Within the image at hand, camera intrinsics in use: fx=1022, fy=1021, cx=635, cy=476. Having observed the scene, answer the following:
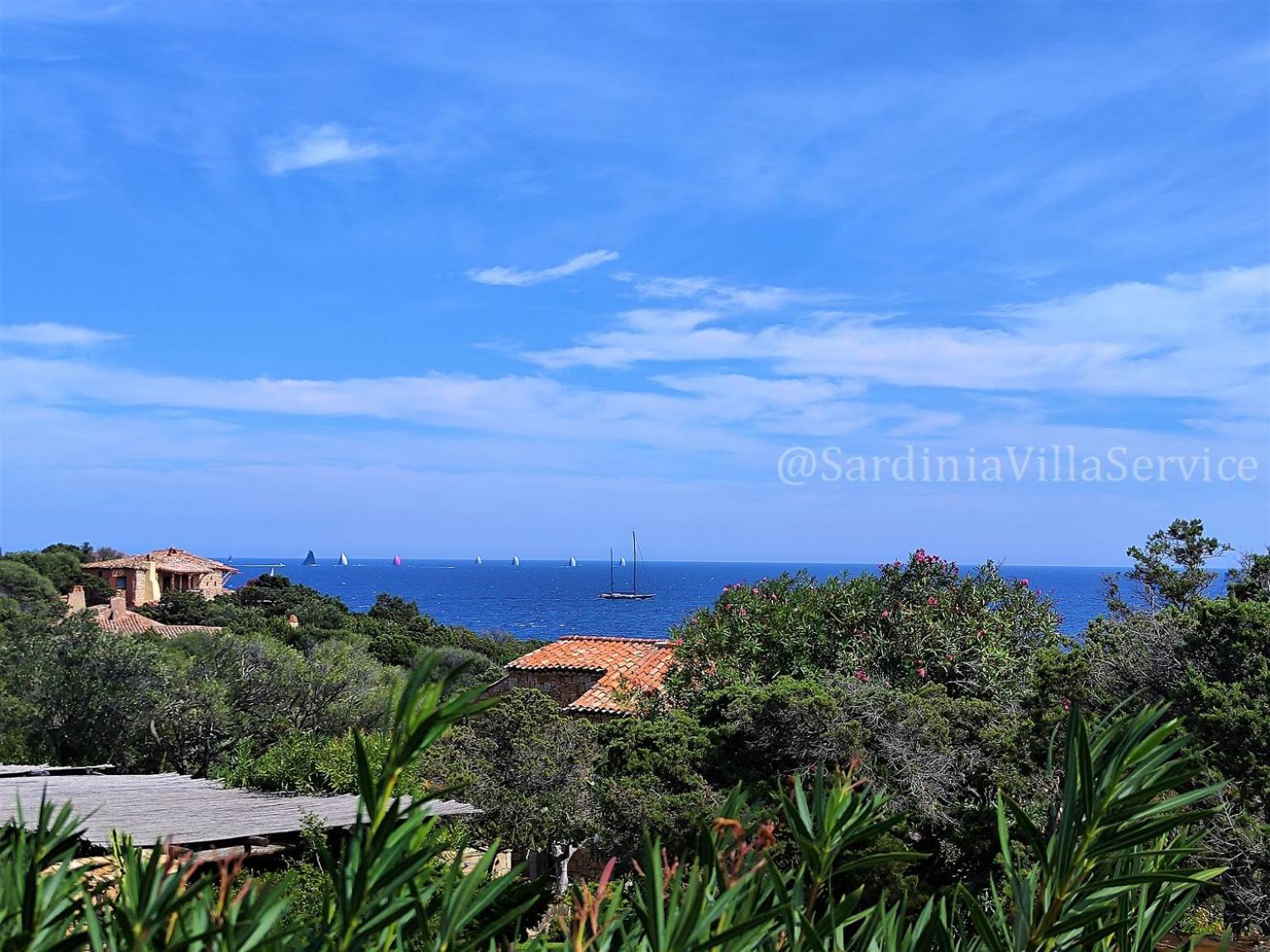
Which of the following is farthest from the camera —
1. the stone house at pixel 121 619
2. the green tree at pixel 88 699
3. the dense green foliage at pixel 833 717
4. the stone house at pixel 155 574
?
the stone house at pixel 155 574

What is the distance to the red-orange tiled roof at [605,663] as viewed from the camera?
2138cm

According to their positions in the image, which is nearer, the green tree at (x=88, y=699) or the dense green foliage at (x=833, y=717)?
the dense green foliage at (x=833, y=717)

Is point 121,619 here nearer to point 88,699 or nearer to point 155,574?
point 155,574

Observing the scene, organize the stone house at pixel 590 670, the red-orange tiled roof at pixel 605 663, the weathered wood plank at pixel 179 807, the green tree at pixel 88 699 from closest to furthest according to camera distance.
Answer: the weathered wood plank at pixel 179 807, the green tree at pixel 88 699, the red-orange tiled roof at pixel 605 663, the stone house at pixel 590 670

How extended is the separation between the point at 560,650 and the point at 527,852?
11375mm

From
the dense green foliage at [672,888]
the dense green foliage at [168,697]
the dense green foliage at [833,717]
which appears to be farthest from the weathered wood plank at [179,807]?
the dense green foliage at [672,888]

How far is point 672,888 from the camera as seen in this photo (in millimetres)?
1842

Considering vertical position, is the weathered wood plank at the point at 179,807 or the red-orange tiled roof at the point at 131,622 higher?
the weathered wood plank at the point at 179,807

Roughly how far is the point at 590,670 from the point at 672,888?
879 inches

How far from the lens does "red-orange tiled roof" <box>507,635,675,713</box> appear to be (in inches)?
842

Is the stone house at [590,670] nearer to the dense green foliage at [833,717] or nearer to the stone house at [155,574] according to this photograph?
the dense green foliage at [833,717]

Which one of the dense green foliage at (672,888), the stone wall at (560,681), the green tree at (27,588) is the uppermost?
the dense green foliage at (672,888)

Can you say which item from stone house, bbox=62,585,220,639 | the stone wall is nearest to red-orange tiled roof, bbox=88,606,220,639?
stone house, bbox=62,585,220,639

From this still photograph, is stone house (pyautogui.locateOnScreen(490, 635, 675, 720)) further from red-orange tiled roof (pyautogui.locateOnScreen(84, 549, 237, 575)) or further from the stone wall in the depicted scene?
red-orange tiled roof (pyautogui.locateOnScreen(84, 549, 237, 575))
